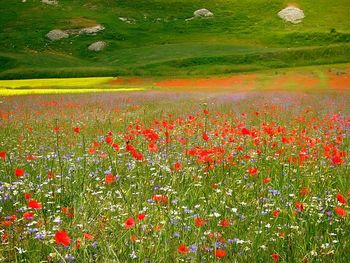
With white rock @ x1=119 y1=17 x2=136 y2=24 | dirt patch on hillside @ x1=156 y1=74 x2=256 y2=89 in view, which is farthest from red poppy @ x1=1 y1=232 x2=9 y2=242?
white rock @ x1=119 y1=17 x2=136 y2=24

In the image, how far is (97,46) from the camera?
84812mm

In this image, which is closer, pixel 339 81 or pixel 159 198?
pixel 159 198

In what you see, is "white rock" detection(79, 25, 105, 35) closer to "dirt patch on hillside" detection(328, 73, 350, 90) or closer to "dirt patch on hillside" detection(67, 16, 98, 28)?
"dirt patch on hillside" detection(67, 16, 98, 28)

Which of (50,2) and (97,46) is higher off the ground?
(50,2)

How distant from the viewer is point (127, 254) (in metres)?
3.93

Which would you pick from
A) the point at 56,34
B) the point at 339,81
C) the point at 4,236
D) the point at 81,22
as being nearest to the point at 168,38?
the point at 81,22

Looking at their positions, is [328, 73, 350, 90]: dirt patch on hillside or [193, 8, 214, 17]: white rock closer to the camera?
[328, 73, 350, 90]: dirt patch on hillside

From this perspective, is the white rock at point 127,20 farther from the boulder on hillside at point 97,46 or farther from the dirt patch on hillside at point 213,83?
the dirt patch on hillside at point 213,83

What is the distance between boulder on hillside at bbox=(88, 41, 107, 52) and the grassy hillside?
3.62ft

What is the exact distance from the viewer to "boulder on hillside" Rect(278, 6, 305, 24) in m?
96.1

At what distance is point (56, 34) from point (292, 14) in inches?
1985

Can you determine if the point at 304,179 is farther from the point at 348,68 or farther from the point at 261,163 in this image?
the point at 348,68

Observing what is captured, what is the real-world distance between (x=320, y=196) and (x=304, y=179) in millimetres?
1073

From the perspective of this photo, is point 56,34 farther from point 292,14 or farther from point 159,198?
point 159,198
